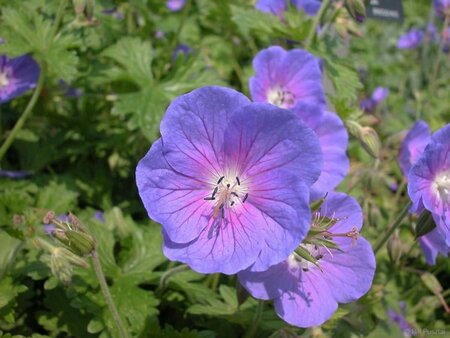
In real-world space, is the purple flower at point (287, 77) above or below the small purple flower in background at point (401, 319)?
above

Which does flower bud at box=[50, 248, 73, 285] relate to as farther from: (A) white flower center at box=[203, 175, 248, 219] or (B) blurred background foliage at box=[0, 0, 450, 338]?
(A) white flower center at box=[203, 175, 248, 219]

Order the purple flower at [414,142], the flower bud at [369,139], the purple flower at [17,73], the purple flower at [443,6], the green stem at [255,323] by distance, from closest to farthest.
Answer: the green stem at [255,323] < the flower bud at [369,139] < the purple flower at [414,142] < the purple flower at [17,73] < the purple flower at [443,6]

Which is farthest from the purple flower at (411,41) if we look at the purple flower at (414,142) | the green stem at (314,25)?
the purple flower at (414,142)

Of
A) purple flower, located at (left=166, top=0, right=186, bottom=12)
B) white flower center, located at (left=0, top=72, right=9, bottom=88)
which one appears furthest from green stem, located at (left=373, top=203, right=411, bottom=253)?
purple flower, located at (left=166, top=0, right=186, bottom=12)

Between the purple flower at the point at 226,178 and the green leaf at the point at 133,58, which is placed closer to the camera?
the purple flower at the point at 226,178

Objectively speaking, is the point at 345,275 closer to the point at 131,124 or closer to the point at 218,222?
the point at 218,222

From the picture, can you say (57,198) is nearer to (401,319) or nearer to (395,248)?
(395,248)

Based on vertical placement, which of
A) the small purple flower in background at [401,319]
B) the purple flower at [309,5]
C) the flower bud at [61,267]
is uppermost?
the purple flower at [309,5]

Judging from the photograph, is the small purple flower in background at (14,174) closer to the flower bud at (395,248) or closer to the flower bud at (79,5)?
the flower bud at (79,5)
